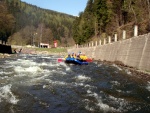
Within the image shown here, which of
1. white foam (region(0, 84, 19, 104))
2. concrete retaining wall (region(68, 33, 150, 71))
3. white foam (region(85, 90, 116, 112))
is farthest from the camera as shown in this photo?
concrete retaining wall (region(68, 33, 150, 71))

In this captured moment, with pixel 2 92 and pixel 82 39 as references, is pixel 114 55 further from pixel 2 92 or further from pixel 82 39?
pixel 82 39

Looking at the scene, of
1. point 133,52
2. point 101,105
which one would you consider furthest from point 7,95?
point 133,52

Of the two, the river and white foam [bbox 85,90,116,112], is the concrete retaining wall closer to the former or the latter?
the river

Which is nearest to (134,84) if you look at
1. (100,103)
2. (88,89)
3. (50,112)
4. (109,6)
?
(88,89)

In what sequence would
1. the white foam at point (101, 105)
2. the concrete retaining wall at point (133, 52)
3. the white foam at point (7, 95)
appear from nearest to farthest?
the white foam at point (101, 105)
the white foam at point (7, 95)
the concrete retaining wall at point (133, 52)

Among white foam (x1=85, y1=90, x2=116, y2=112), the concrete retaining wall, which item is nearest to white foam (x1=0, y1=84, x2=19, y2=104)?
white foam (x1=85, y1=90, x2=116, y2=112)

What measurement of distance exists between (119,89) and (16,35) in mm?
163871

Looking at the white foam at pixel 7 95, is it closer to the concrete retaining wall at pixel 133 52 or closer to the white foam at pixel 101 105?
the white foam at pixel 101 105

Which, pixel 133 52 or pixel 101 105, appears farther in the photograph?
pixel 133 52

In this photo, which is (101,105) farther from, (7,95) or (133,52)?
(133,52)

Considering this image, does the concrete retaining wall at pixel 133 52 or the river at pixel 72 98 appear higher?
the concrete retaining wall at pixel 133 52

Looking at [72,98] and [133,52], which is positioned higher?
[133,52]

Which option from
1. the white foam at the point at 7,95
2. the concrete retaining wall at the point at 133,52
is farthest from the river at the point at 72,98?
the concrete retaining wall at the point at 133,52

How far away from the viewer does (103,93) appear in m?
11.3
